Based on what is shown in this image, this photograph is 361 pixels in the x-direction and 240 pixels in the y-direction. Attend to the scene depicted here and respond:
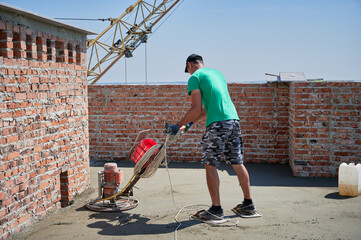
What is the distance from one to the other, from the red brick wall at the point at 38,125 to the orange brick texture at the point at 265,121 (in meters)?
2.43

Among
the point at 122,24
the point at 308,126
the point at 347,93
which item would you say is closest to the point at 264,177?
the point at 308,126

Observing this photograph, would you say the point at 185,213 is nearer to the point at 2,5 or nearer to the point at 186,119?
the point at 186,119

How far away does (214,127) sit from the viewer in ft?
14.4

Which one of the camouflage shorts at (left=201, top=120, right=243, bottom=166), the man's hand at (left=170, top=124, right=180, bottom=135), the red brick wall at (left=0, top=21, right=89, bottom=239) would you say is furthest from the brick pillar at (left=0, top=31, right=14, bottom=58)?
the camouflage shorts at (left=201, top=120, right=243, bottom=166)

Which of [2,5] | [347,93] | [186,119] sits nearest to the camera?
[2,5]

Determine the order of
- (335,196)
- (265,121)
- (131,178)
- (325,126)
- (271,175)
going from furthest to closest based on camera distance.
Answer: (265,121)
(271,175)
(325,126)
(335,196)
(131,178)

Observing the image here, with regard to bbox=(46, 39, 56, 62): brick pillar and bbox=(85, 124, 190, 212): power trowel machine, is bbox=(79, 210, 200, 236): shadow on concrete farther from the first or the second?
bbox=(46, 39, 56, 62): brick pillar

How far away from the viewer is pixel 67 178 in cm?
526

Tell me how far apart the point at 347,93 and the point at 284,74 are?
5.08ft

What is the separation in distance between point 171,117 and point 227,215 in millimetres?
3759

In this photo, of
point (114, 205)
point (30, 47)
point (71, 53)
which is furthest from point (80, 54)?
point (114, 205)

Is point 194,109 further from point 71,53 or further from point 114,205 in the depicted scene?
point 71,53

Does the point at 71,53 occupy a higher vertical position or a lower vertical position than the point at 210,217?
higher

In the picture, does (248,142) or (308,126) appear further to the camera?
(248,142)
